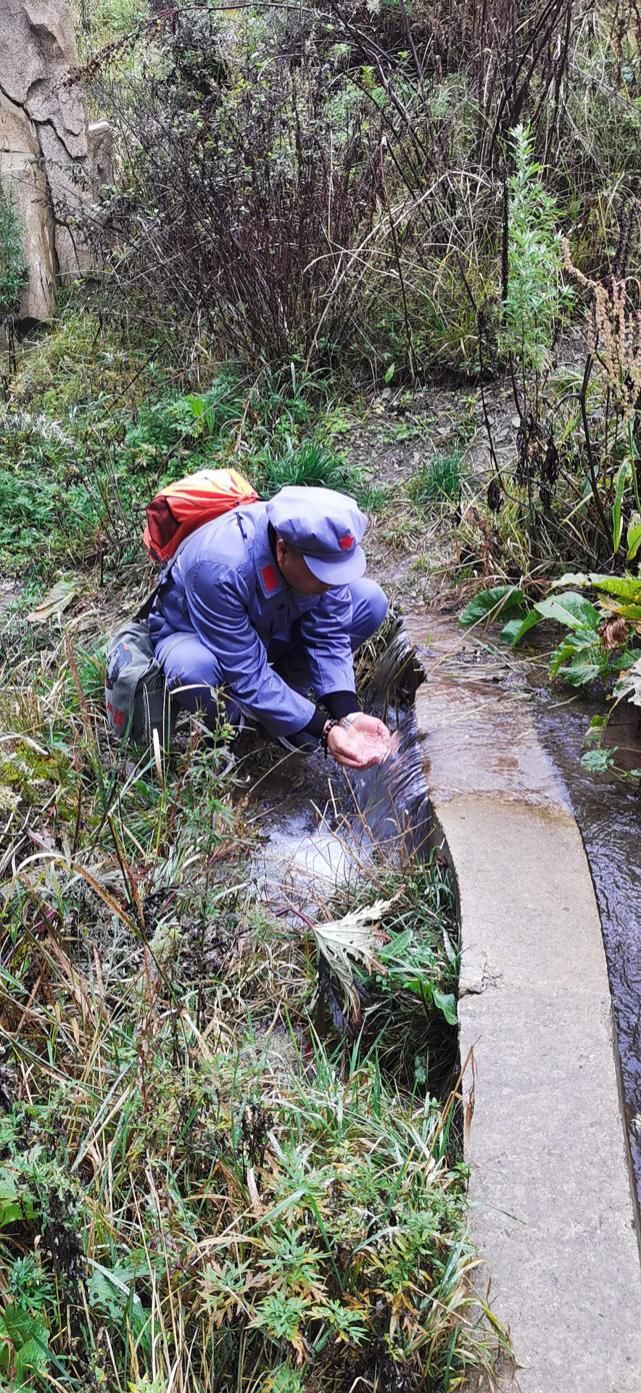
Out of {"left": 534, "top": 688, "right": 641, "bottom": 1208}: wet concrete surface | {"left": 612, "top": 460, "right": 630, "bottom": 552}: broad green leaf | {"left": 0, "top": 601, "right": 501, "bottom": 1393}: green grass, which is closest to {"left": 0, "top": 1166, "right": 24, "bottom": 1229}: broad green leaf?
{"left": 0, "top": 601, "right": 501, "bottom": 1393}: green grass

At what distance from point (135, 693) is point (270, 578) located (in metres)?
0.61

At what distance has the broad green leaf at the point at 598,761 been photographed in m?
3.05

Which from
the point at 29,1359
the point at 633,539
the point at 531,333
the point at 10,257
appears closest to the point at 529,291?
the point at 531,333

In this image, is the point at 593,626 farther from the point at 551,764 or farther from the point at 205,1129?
the point at 205,1129

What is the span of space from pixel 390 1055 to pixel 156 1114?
67 centimetres

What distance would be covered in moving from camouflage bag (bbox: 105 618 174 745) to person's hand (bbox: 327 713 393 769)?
0.56 m

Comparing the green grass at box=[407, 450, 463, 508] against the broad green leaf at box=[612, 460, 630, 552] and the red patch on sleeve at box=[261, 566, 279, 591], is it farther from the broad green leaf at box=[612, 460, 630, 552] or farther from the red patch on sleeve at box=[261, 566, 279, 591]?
the red patch on sleeve at box=[261, 566, 279, 591]

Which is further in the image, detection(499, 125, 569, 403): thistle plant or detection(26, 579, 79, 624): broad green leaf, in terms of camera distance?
detection(26, 579, 79, 624): broad green leaf

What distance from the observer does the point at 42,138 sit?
7.50 meters

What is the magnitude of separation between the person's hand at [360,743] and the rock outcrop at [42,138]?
5.23 m

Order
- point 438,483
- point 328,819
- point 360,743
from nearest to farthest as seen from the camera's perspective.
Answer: point 360,743
point 328,819
point 438,483

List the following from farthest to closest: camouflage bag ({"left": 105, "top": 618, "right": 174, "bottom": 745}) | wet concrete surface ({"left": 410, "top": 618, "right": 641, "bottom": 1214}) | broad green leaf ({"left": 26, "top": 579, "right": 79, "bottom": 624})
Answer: broad green leaf ({"left": 26, "top": 579, "right": 79, "bottom": 624}) → camouflage bag ({"left": 105, "top": 618, "right": 174, "bottom": 745}) → wet concrete surface ({"left": 410, "top": 618, "right": 641, "bottom": 1214})

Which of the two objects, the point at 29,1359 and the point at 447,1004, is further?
the point at 447,1004

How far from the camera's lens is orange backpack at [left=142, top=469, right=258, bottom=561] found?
3.69 m
